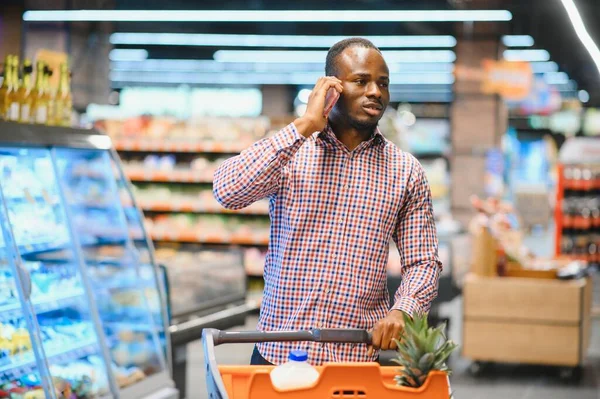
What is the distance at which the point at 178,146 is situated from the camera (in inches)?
399

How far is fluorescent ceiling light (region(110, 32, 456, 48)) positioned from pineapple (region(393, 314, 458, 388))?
13.3 metres

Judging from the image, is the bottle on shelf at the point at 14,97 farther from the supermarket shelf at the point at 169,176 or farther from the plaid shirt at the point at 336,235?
the supermarket shelf at the point at 169,176

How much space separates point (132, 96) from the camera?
22516mm

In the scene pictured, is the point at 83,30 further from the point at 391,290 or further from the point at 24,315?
the point at 24,315

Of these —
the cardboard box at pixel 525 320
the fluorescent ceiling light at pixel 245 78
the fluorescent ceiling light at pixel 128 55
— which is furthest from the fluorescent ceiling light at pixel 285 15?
the fluorescent ceiling light at pixel 245 78

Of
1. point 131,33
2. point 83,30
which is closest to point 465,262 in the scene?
point 83,30

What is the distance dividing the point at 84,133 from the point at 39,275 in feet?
2.81

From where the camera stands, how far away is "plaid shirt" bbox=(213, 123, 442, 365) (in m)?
2.33

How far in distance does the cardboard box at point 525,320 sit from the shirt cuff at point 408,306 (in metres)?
5.44

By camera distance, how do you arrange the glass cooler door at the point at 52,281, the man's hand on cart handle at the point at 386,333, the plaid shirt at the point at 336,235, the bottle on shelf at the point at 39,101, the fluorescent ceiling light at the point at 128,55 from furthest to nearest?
the fluorescent ceiling light at the point at 128,55 < the bottle on shelf at the point at 39,101 < the glass cooler door at the point at 52,281 < the plaid shirt at the point at 336,235 < the man's hand on cart handle at the point at 386,333

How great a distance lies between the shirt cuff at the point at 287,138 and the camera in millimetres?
2199

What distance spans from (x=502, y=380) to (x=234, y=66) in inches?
636

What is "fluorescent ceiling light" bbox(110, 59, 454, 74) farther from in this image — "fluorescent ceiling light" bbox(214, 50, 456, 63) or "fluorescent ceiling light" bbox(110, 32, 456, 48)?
"fluorescent ceiling light" bbox(110, 32, 456, 48)

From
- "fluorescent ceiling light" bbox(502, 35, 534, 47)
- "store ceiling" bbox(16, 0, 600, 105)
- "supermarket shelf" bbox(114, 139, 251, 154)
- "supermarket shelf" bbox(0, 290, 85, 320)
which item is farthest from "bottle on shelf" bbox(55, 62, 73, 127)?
"fluorescent ceiling light" bbox(502, 35, 534, 47)
